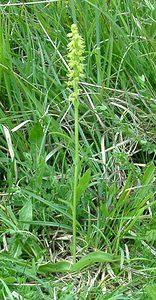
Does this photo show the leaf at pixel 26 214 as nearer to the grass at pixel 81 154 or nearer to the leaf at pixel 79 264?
the grass at pixel 81 154

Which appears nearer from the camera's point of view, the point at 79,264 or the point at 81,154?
the point at 79,264

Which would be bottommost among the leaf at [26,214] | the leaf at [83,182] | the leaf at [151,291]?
the leaf at [151,291]

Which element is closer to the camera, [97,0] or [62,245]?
[62,245]

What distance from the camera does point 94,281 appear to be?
2.07m

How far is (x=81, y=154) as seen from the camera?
2.36 metres

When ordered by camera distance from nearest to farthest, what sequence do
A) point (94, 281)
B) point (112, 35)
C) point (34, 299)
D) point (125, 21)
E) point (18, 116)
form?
point (34, 299)
point (94, 281)
point (18, 116)
point (112, 35)
point (125, 21)

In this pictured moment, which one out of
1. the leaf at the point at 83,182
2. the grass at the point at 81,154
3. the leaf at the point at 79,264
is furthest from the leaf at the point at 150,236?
the leaf at the point at 83,182

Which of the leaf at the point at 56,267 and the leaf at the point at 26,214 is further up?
the leaf at the point at 26,214

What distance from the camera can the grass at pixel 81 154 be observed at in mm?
2066

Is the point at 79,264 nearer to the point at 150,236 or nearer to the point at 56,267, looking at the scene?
the point at 56,267

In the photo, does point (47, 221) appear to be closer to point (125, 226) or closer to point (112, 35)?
point (125, 226)

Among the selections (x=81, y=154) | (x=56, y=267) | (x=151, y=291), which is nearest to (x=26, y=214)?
(x=56, y=267)

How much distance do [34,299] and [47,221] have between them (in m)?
0.32

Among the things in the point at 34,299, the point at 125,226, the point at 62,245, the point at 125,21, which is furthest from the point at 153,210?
the point at 125,21
